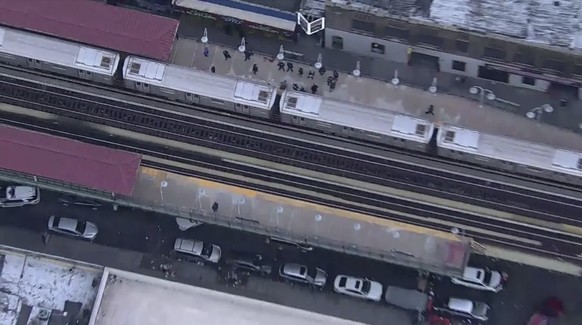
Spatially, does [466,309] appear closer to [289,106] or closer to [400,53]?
[289,106]

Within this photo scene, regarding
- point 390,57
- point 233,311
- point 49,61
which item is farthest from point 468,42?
point 49,61

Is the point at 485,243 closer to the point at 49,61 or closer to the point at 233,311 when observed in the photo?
the point at 233,311

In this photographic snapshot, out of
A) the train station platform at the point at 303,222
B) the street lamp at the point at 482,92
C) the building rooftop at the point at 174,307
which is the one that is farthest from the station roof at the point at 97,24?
the street lamp at the point at 482,92

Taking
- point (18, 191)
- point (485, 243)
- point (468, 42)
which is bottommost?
point (18, 191)

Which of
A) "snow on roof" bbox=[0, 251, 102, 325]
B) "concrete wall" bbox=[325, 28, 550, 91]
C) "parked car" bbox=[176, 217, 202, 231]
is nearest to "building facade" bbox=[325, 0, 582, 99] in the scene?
"concrete wall" bbox=[325, 28, 550, 91]

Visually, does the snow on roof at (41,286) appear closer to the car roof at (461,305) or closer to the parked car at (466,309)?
the parked car at (466,309)

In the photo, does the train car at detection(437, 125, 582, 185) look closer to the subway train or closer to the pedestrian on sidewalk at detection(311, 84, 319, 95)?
the subway train
